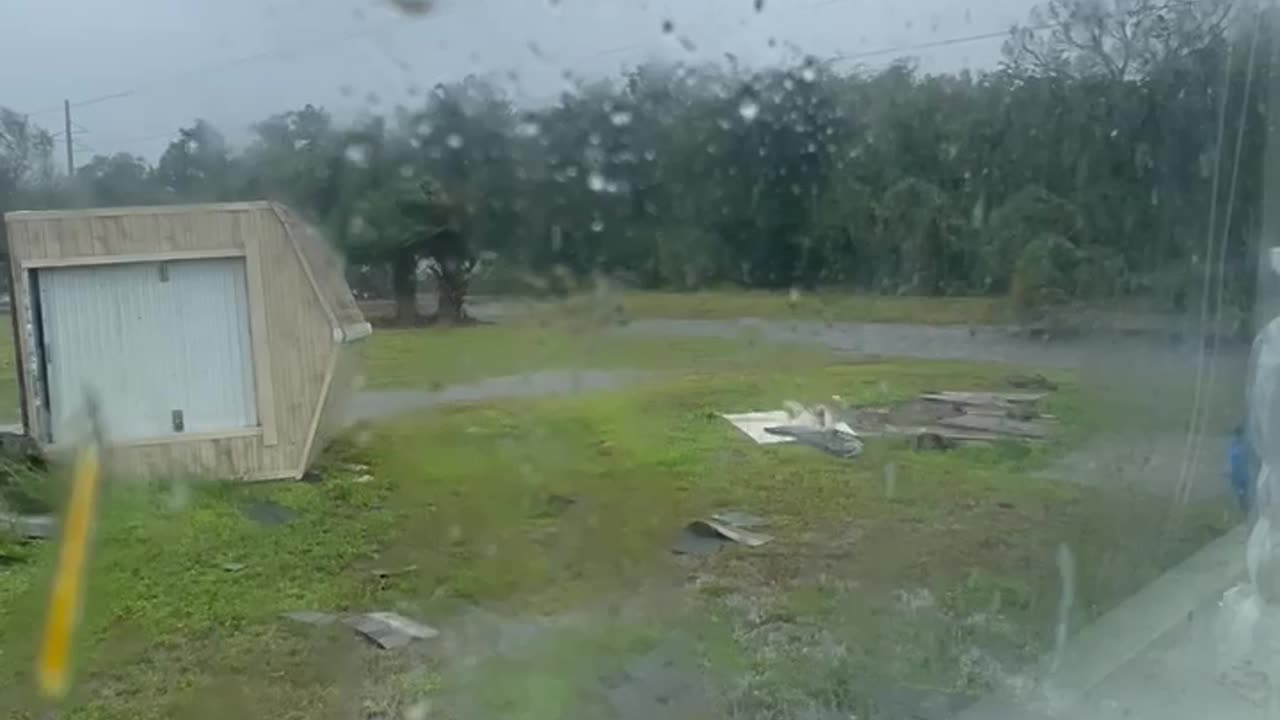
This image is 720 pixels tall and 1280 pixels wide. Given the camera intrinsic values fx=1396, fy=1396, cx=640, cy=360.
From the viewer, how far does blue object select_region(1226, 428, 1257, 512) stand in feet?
11.5

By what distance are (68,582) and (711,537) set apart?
1.71m

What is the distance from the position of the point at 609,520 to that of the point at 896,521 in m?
0.92

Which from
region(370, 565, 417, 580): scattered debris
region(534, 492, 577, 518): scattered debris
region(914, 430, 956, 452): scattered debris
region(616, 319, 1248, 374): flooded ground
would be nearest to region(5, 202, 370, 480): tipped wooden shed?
region(370, 565, 417, 580): scattered debris

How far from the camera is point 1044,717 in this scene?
122 inches

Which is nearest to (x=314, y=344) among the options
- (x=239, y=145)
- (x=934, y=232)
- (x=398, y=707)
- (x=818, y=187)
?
(x=239, y=145)

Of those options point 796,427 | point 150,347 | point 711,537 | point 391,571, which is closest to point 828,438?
point 796,427

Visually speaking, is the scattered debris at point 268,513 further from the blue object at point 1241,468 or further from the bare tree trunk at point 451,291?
the blue object at point 1241,468

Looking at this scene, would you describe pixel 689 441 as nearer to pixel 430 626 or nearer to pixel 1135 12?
pixel 430 626

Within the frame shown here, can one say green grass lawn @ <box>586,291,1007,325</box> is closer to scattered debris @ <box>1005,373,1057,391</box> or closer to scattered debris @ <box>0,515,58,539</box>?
scattered debris @ <box>1005,373,1057,391</box>

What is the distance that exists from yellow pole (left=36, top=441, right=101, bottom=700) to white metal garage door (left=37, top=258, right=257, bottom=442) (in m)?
0.14

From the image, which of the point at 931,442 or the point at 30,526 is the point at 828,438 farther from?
→ the point at 30,526

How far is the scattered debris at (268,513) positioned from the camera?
10.5 ft

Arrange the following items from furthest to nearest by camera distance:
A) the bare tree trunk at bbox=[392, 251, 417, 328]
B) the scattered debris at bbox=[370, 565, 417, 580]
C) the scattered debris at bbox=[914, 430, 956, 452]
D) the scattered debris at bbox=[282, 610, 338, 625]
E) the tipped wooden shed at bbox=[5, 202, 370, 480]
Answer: the scattered debris at bbox=[914, 430, 956, 452]
the scattered debris at bbox=[370, 565, 417, 580]
the scattered debris at bbox=[282, 610, 338, 625]
the bare tree trunk at bbox=[392, 251, 417, 328]
the tipped wooden shed at bbox=[5, 202, 370, 480]

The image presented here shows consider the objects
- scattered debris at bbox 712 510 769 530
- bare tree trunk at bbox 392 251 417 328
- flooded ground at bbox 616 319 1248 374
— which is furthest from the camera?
scattered debris at bbox 712 510 769 530
